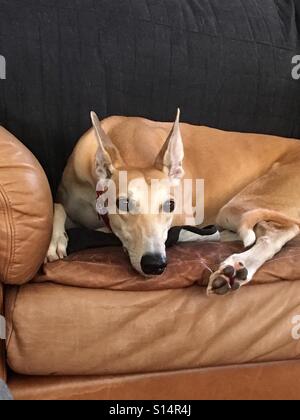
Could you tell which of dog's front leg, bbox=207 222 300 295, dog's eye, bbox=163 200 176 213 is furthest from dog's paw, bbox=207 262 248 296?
dog's eye, bbox=163 200 176 213

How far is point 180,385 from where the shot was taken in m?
1.68

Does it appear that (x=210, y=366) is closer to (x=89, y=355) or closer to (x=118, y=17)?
(x=89, y=355)

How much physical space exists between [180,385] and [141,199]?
505 mm

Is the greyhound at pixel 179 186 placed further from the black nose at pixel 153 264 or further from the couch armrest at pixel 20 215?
the couch armrest at pixel 20 215

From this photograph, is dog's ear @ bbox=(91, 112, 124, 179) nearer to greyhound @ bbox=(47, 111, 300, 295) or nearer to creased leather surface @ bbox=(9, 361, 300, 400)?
greyhound @ bbox=(47, 111, 300, 295)

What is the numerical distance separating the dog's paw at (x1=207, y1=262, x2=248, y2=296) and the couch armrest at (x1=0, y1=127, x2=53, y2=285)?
0.44m

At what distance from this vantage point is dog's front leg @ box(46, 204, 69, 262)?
169 cm

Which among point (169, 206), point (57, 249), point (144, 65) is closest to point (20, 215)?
point (57, 249)

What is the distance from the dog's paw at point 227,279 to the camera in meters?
1.63

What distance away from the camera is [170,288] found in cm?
165

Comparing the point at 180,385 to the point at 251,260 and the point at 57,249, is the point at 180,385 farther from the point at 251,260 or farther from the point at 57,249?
the point at 57,249

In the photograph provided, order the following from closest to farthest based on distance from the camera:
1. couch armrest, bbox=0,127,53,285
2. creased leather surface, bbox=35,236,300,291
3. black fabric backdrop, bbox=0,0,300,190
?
couch armrest, bbox=0,127,53,285 < creased leather surface, bbox=35,236,300,291 < black fabric backdrop, bbox=0,0,300,190

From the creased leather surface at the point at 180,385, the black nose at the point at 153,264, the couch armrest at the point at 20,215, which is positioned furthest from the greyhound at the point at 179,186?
the creased leather surface at the point at 180,385

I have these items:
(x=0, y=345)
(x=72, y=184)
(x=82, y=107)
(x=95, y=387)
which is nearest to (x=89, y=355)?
(x=95, y=387)
